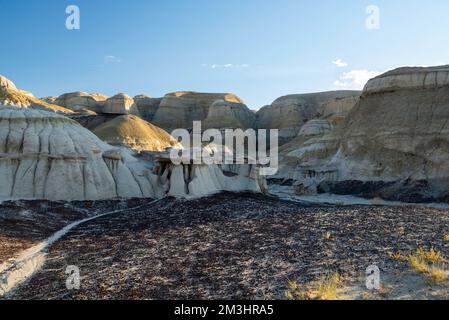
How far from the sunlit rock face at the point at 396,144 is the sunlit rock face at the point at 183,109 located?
58344 mm

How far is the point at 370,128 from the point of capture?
43844 millimetres

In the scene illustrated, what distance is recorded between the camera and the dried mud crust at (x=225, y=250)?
10.2 metres

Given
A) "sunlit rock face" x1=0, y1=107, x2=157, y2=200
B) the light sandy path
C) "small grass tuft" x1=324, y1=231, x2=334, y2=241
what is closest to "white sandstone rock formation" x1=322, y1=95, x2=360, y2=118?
"sunlit rock face" x1=0, y1=107, x2=157, y2=200

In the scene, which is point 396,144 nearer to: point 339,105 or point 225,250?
point 225,250

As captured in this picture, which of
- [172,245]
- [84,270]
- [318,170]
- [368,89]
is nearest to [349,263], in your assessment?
[172,245]

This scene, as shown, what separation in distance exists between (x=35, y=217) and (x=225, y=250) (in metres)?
12.0

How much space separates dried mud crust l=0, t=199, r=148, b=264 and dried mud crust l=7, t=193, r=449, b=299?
4.52 ft

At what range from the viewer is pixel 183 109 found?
352ft

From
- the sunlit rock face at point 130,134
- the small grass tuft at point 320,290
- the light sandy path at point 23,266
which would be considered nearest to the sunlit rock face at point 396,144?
the sunlit rock face at point 130,134

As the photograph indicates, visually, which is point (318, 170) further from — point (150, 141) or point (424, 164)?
point (150, 141)

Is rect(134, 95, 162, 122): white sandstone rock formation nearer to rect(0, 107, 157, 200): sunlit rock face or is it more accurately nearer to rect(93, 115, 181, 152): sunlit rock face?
rect(93, 115, 181, 152): sunlit rock face

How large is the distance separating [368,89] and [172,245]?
124ft

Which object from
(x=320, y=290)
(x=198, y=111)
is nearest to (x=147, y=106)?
(x=198, y=111)

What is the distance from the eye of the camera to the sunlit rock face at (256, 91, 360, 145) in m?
92.4
